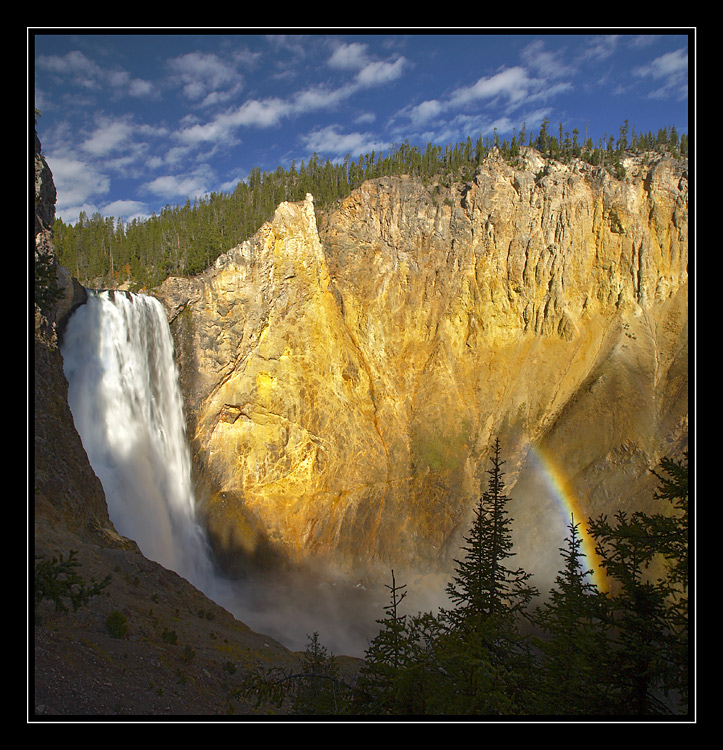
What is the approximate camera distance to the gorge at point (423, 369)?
Answer: 27.8m

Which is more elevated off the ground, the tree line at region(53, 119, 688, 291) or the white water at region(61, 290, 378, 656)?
the tree line at region(53, 119, 688, 291)

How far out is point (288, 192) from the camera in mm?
38188

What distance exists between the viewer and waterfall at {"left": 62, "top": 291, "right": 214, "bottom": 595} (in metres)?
22.2

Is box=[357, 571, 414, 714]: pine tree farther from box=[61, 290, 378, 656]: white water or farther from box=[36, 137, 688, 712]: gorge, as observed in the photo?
box=[36, 137, 688, 712]: gorge

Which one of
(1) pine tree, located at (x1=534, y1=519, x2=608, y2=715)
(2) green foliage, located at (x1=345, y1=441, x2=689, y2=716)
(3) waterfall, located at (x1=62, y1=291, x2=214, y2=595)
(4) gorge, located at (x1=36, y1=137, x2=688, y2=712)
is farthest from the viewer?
(4) gorge, located at (x1=36, y1=137, x2=688, y2=712)

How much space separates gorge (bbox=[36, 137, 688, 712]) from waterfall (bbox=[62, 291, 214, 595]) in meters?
0.61

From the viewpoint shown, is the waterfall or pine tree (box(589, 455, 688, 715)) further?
the waterfall

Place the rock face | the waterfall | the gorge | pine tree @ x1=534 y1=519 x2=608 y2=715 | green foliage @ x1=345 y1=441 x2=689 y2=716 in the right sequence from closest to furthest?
green foliage @ x1=345 y1=441 x2=689 y2=716 → pine tree @ x1=534 y1=519 x2=608 y2=715 → the waterfall → the gorge → the rock face

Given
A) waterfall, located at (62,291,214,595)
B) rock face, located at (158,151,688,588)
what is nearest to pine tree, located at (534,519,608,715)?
waterfall, located at (62,291,214,595)

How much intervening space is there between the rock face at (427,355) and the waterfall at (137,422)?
4.44 feet

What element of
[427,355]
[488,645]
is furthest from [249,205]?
[488,645]

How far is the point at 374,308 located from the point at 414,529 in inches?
588
